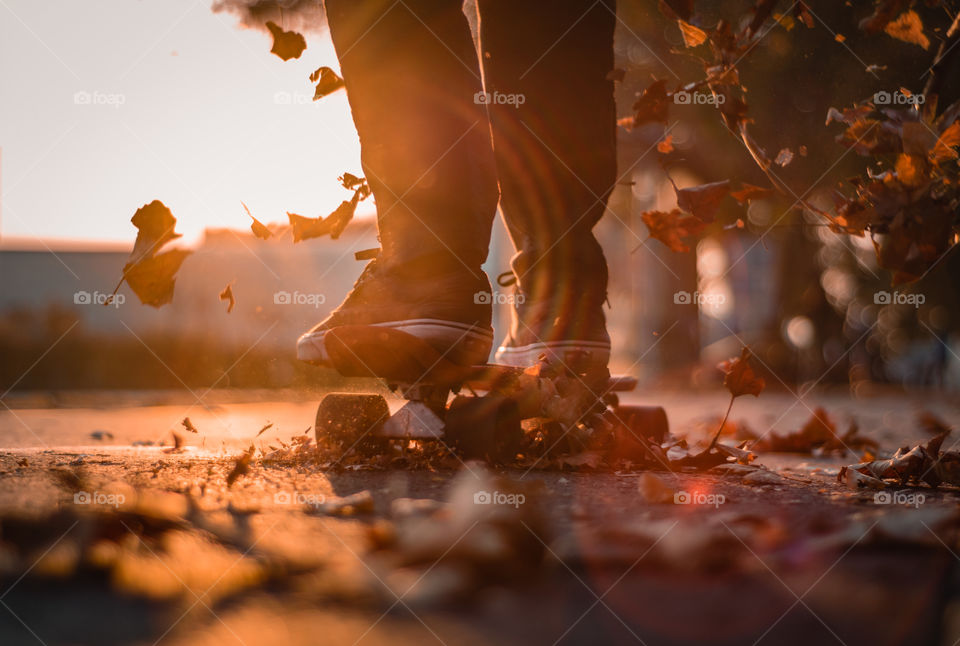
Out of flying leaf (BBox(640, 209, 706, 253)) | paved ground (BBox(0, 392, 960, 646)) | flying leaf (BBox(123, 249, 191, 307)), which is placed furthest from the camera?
flying leaf (BBox(640, 209, 706, 253))

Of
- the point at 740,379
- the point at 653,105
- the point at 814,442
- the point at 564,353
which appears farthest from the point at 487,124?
the point at 814,442

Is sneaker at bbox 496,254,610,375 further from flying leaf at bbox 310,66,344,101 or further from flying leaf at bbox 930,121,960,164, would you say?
flying leaf at bbox 930,121,960,164

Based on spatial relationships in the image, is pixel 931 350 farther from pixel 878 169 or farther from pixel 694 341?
pixel 878 169

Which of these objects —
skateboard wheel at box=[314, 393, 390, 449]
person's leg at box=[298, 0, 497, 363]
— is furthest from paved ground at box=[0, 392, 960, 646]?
person's leg at box=[298, 0, 497, 363]

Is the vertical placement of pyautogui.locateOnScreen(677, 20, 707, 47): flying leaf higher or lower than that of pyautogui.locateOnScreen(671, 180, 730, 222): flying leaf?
higher

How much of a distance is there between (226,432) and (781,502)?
197 cm

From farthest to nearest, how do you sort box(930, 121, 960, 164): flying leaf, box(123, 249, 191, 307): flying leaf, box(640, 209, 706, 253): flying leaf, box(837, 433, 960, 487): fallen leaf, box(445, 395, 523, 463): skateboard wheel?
1. box(640, 209, 706, 253): flying leaf
2. box(123, 249, 191, 307): flying leaf
3. box(445, 395, 523, 463): skateboard wheel
4. box(837, 433, 960, 487): fallen leaf
5. box(930, 121, 960, 164): flying leaf

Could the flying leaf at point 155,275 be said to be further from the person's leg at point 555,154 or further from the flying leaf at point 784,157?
the flying leaf at point 784,157

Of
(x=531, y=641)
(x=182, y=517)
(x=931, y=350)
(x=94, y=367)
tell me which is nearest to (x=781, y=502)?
(x=531, y=641)

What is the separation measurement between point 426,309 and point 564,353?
449mm

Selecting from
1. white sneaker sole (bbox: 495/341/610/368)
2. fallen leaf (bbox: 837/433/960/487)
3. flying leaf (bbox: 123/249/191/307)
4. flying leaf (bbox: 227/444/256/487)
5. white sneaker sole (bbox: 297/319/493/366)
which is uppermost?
flying leaf (bbox: 123/249/191/307)

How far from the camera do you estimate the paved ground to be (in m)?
0.68

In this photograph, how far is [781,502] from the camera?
3.96 ft

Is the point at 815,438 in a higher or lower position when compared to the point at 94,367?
lower
